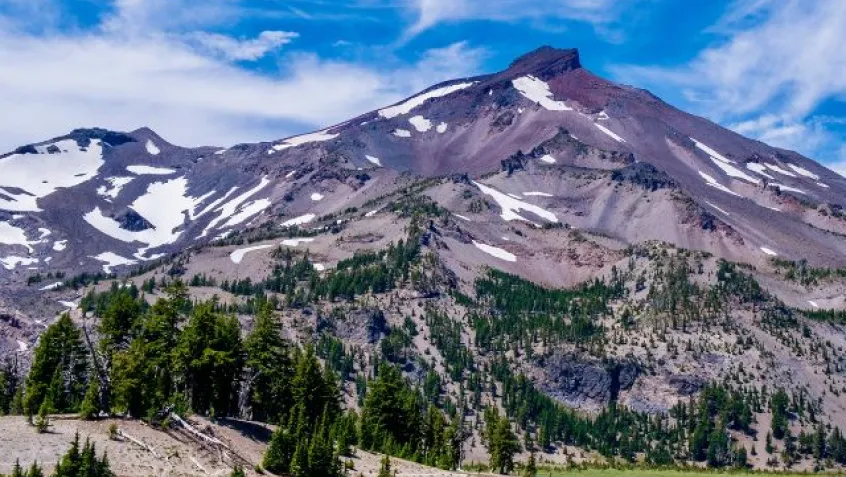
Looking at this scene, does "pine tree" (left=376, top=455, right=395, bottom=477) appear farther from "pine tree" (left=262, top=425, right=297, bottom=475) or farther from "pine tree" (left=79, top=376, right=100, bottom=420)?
"pine tree" (left=79, top=376, right=100, bottom=420)

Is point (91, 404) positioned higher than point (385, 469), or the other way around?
point (91, 404)

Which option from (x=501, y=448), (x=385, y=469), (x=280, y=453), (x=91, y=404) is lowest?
(x=385, y=469)

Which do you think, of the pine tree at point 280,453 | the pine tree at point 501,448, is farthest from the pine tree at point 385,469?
the pine tree at point 501,448

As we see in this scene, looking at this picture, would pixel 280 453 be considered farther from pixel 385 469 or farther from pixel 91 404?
pixel 91 404

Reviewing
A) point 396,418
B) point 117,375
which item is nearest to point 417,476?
point 117,375

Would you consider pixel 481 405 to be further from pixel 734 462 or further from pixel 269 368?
pixel 269 368

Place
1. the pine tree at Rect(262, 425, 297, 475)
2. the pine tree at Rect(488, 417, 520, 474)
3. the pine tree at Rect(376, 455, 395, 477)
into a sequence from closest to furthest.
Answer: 1. the pine tree at Rect(262, 425, 297, 475)
2. the pine tree at Rect(376, 455, 395, 477)
3. the pine tree at Rect(488, 417, 520, 474)

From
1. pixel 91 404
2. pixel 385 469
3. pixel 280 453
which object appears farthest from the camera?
pixel 385 469

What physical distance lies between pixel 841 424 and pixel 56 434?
616 feet

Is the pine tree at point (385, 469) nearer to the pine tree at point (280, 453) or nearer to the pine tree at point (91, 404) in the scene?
the pine tree at point (280, 453)

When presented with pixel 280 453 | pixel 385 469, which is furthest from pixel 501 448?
pixel 280 453

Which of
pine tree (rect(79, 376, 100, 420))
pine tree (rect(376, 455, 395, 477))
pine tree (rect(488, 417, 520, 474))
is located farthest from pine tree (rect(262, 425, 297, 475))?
pine tree (rect(488, 417, 520, 474))

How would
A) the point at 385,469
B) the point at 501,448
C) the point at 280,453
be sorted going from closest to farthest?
the point at 280,453 → the point at 385,469 → the point at 501,448

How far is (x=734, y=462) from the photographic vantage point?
591 ft
